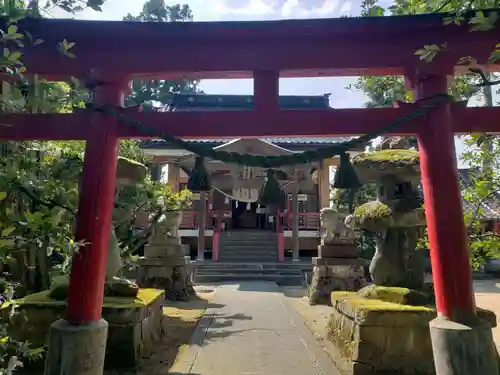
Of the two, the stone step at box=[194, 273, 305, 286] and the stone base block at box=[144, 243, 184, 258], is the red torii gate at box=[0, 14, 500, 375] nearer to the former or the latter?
the stone base block at box=[144, 243, 184, 258]

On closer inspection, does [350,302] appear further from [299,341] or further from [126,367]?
[126,367]

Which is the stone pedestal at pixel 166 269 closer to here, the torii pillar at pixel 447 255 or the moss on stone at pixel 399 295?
the moss on stone at pixel 399 295

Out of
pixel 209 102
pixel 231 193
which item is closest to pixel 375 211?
pixel 231 193

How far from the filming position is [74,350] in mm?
3309

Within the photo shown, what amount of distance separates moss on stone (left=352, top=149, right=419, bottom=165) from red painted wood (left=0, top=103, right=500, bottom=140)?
1.64 m

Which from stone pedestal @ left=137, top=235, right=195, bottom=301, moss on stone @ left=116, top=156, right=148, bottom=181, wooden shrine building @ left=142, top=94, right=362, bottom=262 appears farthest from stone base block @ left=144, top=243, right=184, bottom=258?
moss on stone @ left=116, top=156, right=148, bottom=181

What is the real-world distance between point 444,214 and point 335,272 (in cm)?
649

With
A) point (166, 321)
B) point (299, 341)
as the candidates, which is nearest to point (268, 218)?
point (166, 321)

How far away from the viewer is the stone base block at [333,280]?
9.58 metres

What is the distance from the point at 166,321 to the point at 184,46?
5.25 m

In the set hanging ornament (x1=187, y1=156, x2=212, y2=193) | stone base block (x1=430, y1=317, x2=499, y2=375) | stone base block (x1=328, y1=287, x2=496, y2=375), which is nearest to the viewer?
stone base block (x1=430, y1=317, x2=499, y2=375)

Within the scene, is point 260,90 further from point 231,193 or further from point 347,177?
point 231,193

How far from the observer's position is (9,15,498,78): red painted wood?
12.4 ft

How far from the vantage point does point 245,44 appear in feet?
12.8
